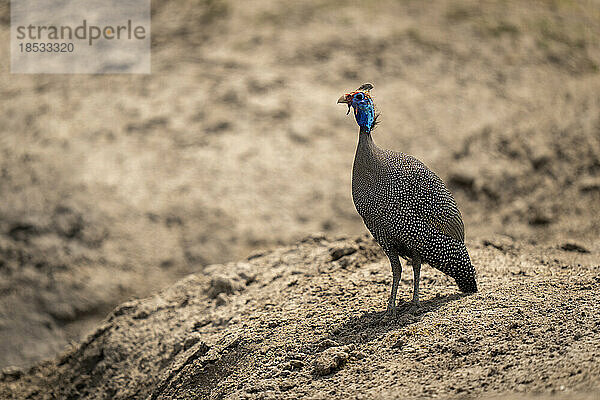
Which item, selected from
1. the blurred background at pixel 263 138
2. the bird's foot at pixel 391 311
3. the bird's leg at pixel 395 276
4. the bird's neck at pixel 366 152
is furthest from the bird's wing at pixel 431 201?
the blurred background at pixel 263 138

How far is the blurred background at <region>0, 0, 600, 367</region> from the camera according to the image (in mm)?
9945

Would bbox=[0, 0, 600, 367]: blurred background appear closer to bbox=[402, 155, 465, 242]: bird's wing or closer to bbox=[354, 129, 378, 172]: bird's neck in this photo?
bbox=[402, 155, 465, 242]: bird's wing

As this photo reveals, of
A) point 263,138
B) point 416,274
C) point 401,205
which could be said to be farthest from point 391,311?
point 263,138

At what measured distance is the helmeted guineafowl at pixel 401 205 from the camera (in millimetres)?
5898

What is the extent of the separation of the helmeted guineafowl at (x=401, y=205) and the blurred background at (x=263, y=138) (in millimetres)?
3096

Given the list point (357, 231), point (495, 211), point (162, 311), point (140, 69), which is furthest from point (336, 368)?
point (140, 69)

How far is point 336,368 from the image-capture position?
5543 mm

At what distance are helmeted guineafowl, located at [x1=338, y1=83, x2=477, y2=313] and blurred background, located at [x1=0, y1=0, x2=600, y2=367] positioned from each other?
3.10 m

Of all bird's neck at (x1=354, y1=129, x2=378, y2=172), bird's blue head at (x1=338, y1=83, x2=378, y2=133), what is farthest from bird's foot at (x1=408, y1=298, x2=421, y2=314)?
bird's blue head at (x1=338, y1=83, x2=378, y2=133)

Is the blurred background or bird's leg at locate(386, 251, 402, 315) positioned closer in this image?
bird's leg at locate(386, 251, 402, 315)

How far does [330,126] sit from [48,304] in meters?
5.16

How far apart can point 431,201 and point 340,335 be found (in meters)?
1.36

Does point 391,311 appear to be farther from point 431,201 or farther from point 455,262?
point 431,201

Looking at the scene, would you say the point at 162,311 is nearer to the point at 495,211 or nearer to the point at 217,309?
the point at 217,309
